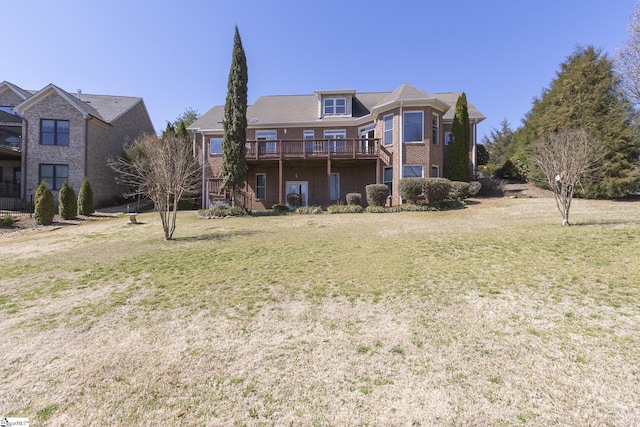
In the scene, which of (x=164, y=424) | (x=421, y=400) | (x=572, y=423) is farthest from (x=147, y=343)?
(x=572, y=423)

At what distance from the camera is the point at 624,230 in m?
9.15

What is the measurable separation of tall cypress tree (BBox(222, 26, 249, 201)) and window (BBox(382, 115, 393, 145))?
9222 mm

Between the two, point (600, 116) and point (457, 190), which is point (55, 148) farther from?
point (600, 116)

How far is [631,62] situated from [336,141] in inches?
696

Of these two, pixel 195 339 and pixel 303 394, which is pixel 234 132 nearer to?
pixel 195 339

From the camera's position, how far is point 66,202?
1758cm

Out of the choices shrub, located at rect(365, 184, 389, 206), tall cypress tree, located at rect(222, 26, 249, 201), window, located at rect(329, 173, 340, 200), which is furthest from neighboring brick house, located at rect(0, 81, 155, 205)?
shrub, located at rect(365, 184, 389, 206)

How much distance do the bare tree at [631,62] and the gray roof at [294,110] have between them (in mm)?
7533

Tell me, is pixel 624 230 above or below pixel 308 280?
above

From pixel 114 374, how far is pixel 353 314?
3.19 m

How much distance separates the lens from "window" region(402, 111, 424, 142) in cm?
1880

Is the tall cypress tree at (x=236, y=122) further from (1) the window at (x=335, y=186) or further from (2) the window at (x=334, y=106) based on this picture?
(1) the window at (x=335, y=186)

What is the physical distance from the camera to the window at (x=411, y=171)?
18922 mm

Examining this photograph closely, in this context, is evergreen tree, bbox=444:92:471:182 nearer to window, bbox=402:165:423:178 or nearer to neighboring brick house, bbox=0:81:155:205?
window, bbox=402:165:423:178
